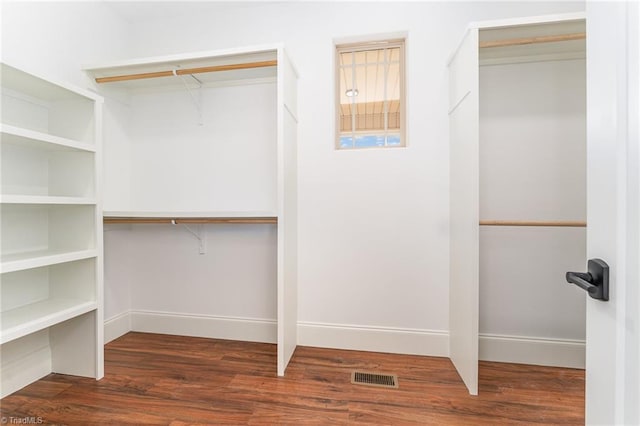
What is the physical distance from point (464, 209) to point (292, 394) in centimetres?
152

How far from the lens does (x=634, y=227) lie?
515mm

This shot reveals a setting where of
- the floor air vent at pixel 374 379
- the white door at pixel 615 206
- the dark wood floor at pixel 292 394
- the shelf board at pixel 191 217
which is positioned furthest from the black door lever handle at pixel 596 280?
the shelf board at pixel 191 217

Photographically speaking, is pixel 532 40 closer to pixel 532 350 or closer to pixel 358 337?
pixel 532 350

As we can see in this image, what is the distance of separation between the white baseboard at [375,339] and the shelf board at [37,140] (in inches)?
75.1

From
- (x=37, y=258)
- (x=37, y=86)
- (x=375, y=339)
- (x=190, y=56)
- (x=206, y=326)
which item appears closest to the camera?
(x=37, y=258)

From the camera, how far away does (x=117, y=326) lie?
2.50m

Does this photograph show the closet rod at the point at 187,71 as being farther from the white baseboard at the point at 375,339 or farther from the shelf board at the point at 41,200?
the white baseboard at the point at 375,339

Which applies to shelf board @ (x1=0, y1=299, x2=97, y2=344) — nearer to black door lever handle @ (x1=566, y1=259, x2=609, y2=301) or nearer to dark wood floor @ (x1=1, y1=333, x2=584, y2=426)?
dark wood floor @ (x1=1, y1=333, x2=584, y2=426)

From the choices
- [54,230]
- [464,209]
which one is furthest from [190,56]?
[464,209]

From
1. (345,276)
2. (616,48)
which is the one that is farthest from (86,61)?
(616,48)

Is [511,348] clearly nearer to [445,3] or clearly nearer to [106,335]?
[445,3]

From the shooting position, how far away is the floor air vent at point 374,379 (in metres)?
1.84

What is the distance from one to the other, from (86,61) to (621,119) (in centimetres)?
304

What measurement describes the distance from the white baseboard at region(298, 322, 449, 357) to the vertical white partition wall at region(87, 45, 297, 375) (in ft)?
0.53
